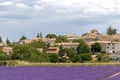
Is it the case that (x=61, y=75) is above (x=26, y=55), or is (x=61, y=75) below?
above

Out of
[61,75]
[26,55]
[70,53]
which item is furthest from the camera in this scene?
[70,53]

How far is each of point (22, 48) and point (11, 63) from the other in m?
26.9

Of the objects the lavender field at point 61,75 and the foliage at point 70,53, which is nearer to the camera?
the lavender field at point 61,75

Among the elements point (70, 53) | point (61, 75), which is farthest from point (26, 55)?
point (61, 75)

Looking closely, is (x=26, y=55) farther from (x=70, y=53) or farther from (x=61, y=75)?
(x=61, y=75)

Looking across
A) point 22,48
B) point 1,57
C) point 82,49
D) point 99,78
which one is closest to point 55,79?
point 99,78

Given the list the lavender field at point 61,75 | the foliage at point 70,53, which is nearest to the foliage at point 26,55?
the foliage at point 70,53

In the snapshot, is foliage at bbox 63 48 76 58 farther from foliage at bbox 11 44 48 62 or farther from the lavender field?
the lavender field

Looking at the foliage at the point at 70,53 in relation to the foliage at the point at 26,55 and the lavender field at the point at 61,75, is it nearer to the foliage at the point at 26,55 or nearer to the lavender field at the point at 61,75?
the foliage at the point at 26,55

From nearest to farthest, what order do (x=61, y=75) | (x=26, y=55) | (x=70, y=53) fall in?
(x=61, y=75), (x=26, y=55), (x=70, y=53)

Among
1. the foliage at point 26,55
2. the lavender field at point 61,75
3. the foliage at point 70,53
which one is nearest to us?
the lavender field at point 61,75

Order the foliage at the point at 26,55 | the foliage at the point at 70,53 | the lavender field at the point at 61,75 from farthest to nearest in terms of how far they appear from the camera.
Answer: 1. the foliage at the point at 70,53
2. the foliage at the point at 26,55
3. the lavender field at the point at 61,75

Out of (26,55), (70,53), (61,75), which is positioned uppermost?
(61,75)

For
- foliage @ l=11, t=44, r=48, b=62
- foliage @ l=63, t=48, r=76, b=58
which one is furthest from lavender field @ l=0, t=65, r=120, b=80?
foliage @ l=63, t=48, r=76, b=58
